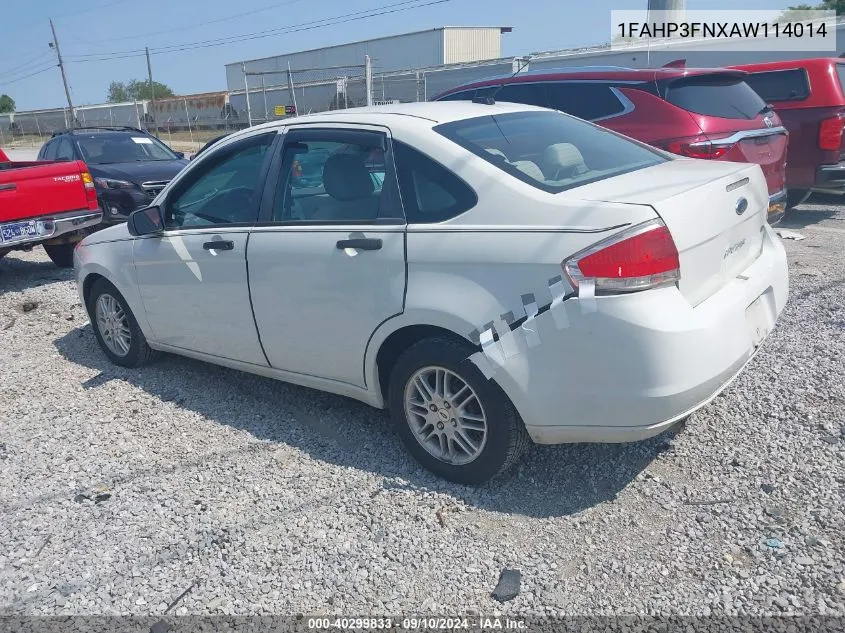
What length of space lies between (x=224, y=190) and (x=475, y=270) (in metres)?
1.96

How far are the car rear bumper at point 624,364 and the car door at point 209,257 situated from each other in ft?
5.80

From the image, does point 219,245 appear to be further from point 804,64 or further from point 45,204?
point 804,64

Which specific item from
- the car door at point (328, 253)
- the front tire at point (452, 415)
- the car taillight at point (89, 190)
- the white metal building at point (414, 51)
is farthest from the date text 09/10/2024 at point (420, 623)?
the white metal building at point (414, 51)

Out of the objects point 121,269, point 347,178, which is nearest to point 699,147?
point 347,178

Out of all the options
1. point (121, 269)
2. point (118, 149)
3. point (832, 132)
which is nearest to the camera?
point (121, 269)

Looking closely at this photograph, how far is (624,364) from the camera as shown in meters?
2.73

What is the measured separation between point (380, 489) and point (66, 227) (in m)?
5.74

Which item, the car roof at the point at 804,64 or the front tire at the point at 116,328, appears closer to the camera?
the front tire at the point at 116,328

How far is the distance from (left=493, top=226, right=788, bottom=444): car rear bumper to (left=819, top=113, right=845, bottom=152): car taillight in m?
6.41

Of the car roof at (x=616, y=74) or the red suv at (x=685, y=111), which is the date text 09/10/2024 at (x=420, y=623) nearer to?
the red suv at (x=685, y=111)

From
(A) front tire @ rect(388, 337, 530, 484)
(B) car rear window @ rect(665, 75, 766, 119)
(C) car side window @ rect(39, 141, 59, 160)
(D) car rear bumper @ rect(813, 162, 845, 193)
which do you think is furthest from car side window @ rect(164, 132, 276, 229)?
(C) car side window @ rect(39, 141, 59, 160)

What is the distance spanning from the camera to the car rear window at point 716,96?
650 cm

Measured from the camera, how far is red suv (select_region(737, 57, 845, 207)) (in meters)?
8.25

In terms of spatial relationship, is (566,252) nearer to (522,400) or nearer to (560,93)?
(522,400)
